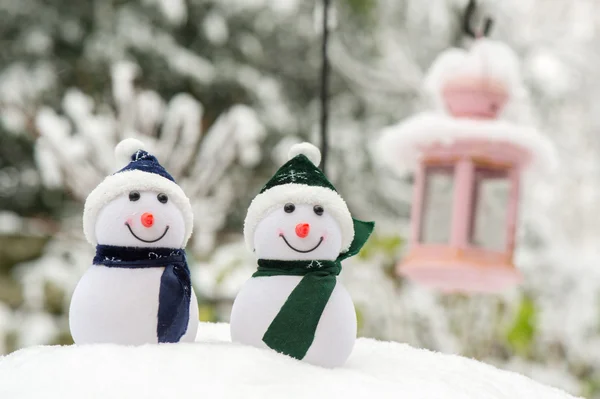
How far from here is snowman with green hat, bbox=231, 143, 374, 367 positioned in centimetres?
66

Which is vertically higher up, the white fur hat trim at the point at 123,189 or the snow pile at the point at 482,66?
the snow pile at the point at 482,66

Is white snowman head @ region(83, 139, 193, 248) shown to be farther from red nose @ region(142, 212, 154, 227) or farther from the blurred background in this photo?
the blurred background

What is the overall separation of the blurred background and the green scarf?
1.92m

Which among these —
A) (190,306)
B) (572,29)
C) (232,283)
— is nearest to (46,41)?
(232,283)

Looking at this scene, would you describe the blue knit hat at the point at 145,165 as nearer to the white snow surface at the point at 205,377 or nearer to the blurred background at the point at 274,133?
the white snow surface at the point at 205,377

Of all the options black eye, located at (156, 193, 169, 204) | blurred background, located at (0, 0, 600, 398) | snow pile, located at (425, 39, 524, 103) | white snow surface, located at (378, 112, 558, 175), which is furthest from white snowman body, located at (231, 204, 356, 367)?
blurred background, located at (0, 0, 600, 398)

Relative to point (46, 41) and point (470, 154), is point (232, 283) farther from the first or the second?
point (46, 41)

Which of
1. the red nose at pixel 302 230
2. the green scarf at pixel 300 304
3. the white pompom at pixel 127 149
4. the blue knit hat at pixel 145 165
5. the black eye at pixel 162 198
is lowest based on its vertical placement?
the green scarf at pixel 300 304

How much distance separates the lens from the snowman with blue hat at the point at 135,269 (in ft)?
2.19

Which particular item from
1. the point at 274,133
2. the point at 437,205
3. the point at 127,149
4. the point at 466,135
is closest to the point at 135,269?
the point at 127,149

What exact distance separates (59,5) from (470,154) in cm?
282

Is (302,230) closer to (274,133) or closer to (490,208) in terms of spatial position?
(490,208)

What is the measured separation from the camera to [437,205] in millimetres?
1576

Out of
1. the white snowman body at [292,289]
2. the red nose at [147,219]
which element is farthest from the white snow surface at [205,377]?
the red nose at [147,219]
